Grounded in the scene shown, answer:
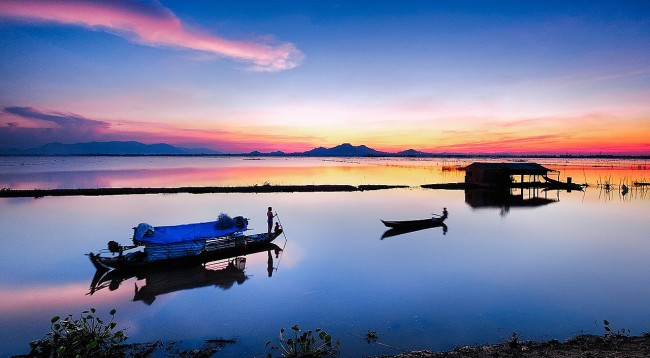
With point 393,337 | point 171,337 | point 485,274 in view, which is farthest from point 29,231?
point 485,274

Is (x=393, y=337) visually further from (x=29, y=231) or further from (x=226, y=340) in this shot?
(x=29, y=231)

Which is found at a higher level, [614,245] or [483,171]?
[483,171]

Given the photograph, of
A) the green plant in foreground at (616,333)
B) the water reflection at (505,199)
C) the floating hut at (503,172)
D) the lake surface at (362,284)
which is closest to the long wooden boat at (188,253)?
the lake surface at (362,284)

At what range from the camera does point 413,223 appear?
22438 millimetres

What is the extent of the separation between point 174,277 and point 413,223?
14.2 meters

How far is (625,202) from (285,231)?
3259 centimetres

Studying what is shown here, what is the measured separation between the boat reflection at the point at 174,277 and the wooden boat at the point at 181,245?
0.30 m

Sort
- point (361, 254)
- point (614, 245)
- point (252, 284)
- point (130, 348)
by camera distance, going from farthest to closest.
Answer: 1. point (614, 245)
2. point (361, 254)
3. point (252, 284)
4. point (130, 348)

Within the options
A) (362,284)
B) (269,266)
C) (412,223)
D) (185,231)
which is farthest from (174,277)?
(412,223)

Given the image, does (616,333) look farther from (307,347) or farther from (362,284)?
(307,347)

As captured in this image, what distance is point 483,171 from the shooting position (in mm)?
43531

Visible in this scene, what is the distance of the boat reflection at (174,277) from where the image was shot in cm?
1263

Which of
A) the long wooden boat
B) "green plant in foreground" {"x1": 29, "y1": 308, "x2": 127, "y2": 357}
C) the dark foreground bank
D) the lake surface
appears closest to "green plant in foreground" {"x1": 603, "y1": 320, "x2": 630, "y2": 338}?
the dark foreground bank

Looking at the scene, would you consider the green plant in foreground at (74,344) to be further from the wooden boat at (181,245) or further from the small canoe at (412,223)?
the small canoe at (412,223)
